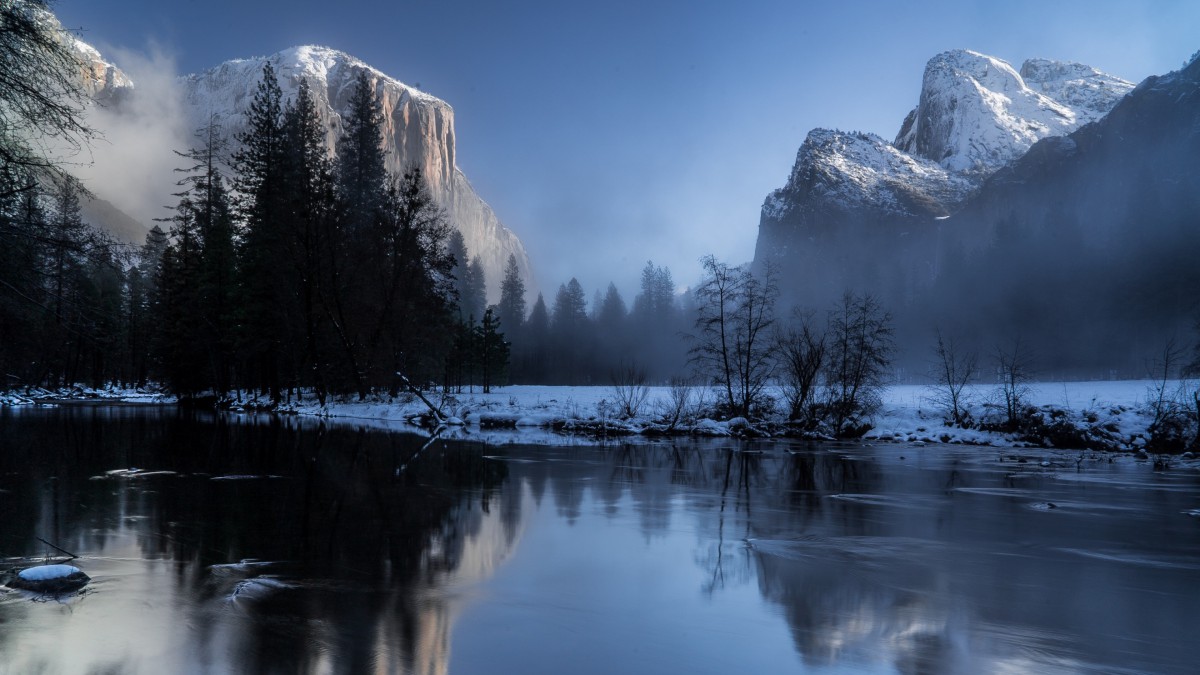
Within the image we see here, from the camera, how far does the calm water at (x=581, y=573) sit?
4.55 meters

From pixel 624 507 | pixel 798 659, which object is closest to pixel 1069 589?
pixel 798 659

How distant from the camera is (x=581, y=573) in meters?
6.79

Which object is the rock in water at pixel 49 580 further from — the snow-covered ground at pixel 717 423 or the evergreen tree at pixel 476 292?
the evergreen tree at pixel 476 292

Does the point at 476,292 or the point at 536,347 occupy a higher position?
the point at 476,292

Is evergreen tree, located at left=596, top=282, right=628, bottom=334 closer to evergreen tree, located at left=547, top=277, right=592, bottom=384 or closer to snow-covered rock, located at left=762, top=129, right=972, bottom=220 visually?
evergreen tree, located at left=547, top=277, right=592, bottom=384

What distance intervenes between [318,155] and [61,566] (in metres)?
44.8

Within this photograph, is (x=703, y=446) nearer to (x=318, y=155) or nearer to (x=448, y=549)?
A: (x=448, y=549)

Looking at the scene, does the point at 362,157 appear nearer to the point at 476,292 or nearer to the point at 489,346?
the point at 489,346

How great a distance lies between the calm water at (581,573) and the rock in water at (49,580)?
179 millimetres

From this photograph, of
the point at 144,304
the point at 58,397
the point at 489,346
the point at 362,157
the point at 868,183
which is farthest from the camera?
the point at 868,183

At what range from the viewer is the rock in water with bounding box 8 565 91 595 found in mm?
5492

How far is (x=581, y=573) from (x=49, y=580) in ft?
14.9

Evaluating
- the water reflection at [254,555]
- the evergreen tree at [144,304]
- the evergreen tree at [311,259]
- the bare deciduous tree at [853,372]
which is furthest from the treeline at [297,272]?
the bare deciduous tree at [853,372]

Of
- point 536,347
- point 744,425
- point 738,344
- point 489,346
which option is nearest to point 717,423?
point 744,425
